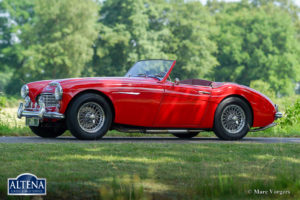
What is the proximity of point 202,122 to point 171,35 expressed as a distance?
43715mm

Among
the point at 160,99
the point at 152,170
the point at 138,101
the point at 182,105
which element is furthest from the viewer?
the point at 182,105

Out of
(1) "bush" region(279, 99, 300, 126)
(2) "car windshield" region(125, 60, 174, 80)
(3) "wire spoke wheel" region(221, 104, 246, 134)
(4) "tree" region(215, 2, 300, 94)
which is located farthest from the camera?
(4) "tree" region(215, 2, 300, 94)

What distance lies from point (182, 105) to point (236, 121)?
4.26 feet

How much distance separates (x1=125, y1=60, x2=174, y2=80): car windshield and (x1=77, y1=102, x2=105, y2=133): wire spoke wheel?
146 centimetres

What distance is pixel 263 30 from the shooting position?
59906 mm

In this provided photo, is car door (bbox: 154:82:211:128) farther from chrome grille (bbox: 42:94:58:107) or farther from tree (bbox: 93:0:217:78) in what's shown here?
tree (bbox: 93:0:217:78)

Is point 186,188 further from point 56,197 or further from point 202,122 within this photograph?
point 202,122

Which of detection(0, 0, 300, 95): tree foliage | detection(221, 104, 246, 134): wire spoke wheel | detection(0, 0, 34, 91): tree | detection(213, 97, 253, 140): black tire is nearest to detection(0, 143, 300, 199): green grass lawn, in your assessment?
detection(213, 97, 253, 140): black tire

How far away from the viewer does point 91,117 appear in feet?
27.9

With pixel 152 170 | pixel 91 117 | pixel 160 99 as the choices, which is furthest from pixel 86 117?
pixel 152 170

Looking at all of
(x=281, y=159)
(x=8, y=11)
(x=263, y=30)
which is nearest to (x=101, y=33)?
(x=8, y=11)

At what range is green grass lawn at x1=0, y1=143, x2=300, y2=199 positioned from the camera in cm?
437

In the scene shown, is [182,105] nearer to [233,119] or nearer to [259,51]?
[233,119]

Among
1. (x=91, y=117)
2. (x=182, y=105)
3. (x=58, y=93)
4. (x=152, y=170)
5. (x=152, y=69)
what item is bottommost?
(x=152, y=170)
